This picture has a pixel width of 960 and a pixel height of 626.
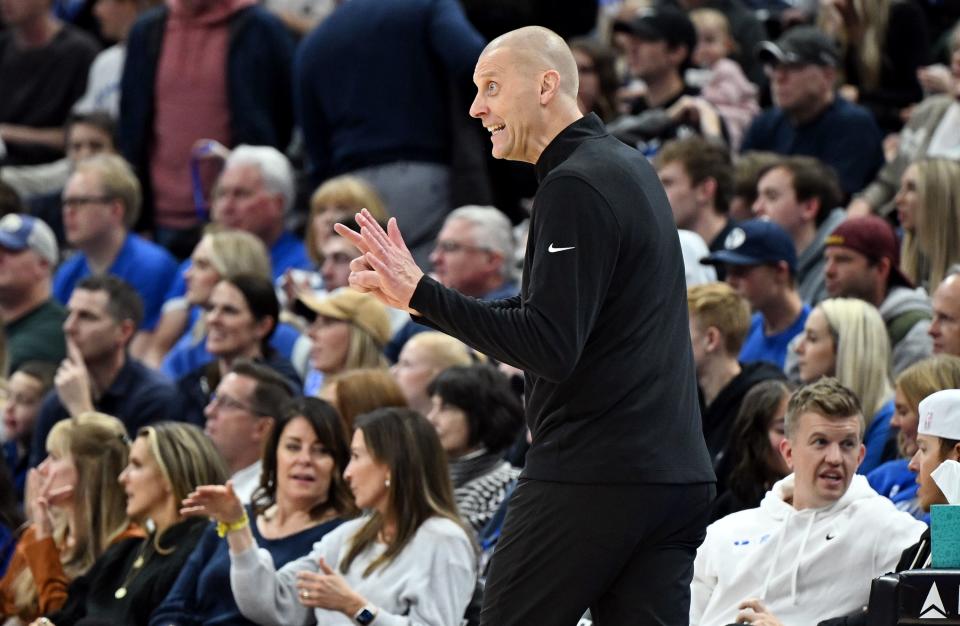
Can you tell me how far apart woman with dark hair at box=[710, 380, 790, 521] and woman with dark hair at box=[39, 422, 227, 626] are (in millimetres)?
1947

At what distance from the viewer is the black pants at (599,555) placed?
4184mm

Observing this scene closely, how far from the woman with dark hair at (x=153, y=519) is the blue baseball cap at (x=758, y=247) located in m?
2.35

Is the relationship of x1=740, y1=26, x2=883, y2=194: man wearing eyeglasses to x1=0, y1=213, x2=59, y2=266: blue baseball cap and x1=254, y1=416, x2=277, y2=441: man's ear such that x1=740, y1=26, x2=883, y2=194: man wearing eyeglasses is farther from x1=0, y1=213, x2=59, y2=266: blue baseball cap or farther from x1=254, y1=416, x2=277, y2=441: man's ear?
x1=0, y1=213, x2=59, y2=266: blue baseball cap

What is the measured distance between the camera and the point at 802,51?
9.92 meters

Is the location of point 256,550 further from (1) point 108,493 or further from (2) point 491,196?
(2) point 491,196

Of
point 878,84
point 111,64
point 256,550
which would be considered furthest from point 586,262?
point 111,64

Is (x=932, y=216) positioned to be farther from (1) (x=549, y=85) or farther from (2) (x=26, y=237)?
(2) (x=26, y=237)

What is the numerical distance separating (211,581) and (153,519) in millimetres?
546

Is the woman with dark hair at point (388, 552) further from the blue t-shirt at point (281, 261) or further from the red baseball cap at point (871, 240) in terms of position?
the blue t-shirt at point (281, 261)

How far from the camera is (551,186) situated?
4.20 meters

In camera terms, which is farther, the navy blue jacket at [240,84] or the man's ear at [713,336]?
the navy blue jacket at [240,84]

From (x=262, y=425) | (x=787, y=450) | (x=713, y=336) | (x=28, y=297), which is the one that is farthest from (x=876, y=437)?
(x=28, y=297)

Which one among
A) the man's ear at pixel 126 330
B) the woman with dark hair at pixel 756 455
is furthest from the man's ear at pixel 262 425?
the woman with dark hair at pixel 756 455

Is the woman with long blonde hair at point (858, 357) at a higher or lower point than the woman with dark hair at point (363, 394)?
higher
